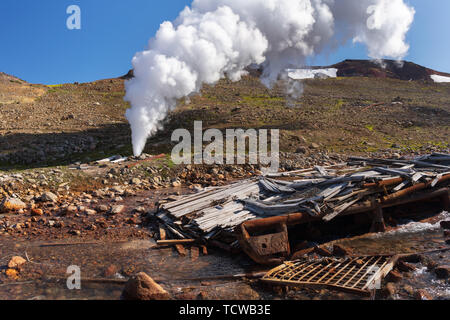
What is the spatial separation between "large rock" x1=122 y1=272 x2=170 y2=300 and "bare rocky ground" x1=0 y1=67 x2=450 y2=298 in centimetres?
125

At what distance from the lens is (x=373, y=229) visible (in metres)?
9.17

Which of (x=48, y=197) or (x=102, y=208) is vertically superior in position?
(x=48, y=197)

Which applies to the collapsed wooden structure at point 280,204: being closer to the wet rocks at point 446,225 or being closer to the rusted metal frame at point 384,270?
the wet rocks at point 446,225

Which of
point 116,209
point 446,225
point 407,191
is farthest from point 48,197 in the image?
point 446,225

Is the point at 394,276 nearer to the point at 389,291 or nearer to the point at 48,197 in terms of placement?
the point at 389,291

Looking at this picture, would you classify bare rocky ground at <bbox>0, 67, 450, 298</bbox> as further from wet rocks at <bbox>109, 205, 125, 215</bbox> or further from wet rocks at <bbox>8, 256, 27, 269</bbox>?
wet rocks at <bbox>8, 256, 27, 269</bbox>

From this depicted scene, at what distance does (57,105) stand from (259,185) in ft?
95.8

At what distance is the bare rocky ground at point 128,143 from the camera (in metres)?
10.2

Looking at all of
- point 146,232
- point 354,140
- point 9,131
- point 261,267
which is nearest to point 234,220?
point 261,267

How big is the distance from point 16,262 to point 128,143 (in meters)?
13.9

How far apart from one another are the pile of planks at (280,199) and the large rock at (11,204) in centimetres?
501

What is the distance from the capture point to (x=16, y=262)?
698 cm

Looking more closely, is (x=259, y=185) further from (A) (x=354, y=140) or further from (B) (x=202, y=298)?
(A) (x=354, y=140)

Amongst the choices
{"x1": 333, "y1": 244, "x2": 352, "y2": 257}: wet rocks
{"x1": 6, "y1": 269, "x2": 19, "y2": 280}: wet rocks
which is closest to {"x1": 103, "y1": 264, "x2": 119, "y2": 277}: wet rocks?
{"x1": 6, "y1": 269, "x2": 19, "y2": 280}: wet rocks
